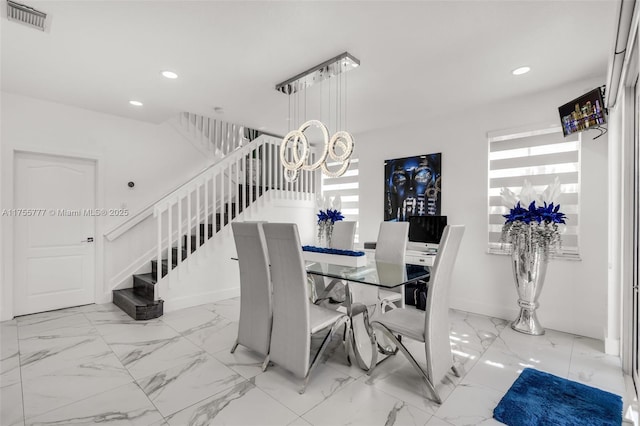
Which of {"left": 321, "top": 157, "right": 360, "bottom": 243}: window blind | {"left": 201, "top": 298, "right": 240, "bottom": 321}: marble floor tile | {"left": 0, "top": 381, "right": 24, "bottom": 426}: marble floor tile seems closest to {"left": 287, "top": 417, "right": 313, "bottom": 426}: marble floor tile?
{"left": 0, "top": 381, "right": 24, "bottom": 426}: marble floor tile

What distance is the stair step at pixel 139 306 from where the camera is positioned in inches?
140

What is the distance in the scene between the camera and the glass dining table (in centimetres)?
230

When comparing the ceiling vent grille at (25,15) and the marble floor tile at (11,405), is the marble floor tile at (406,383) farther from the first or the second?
the ceiling vent grille at (25,15)

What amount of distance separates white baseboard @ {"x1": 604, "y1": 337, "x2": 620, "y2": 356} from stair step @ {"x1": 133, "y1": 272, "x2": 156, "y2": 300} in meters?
4.87

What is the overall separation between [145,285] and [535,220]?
4.80 m

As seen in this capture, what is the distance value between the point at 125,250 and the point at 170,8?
3617 millimetres

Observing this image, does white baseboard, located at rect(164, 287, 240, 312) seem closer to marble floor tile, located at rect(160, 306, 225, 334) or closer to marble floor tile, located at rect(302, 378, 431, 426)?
marble floor tile, located at rect(160, 306, 225, 334)

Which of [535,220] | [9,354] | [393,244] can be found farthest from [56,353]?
[535,220]

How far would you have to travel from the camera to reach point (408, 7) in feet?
6.80

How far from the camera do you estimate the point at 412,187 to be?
459cm

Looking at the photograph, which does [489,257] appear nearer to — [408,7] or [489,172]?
[489,172]

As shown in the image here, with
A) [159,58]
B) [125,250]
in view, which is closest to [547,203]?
[159,58]

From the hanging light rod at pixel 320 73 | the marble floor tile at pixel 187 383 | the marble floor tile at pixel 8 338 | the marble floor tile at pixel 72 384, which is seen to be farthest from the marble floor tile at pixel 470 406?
the marble floor tile at pixel 8 338

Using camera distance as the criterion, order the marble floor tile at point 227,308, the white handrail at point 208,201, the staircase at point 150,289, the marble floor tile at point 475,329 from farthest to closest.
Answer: the white handrail at point 208,201
the marble floor tile at point 227,308
the staircase at point 150,289
the marble floor tile at point 475,329
